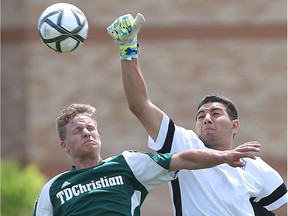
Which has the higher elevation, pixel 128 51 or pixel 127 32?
pixel 127 32

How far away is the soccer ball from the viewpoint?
773 centimetres

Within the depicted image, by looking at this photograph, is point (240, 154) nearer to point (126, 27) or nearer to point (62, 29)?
point (126, 27)

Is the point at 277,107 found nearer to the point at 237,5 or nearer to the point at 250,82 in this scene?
the point at 250,82

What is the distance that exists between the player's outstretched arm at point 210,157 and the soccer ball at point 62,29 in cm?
144

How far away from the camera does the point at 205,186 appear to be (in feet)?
24.1

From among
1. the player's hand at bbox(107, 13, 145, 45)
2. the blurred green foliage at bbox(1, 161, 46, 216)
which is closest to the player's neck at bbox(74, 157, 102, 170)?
the player's hand at bbox(107, 13, 145, 45)

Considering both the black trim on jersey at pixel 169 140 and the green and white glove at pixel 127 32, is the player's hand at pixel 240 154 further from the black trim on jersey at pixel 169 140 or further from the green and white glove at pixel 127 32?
the green and white glove at pixel 127 32

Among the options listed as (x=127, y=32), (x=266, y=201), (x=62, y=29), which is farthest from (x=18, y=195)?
(x=127, y=32)

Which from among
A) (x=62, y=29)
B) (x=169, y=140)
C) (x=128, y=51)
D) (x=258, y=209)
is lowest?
(x=258, y=209)

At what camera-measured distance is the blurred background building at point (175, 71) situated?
50.9ft

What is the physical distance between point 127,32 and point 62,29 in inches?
26.3

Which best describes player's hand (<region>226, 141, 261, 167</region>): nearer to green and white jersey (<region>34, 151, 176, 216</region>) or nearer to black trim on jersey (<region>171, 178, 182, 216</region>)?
green and white jersey (<region>34, 151, 176, 216</region>)

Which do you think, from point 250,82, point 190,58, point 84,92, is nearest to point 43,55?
point 84,92

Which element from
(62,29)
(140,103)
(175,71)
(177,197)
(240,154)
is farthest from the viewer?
(175,71)
